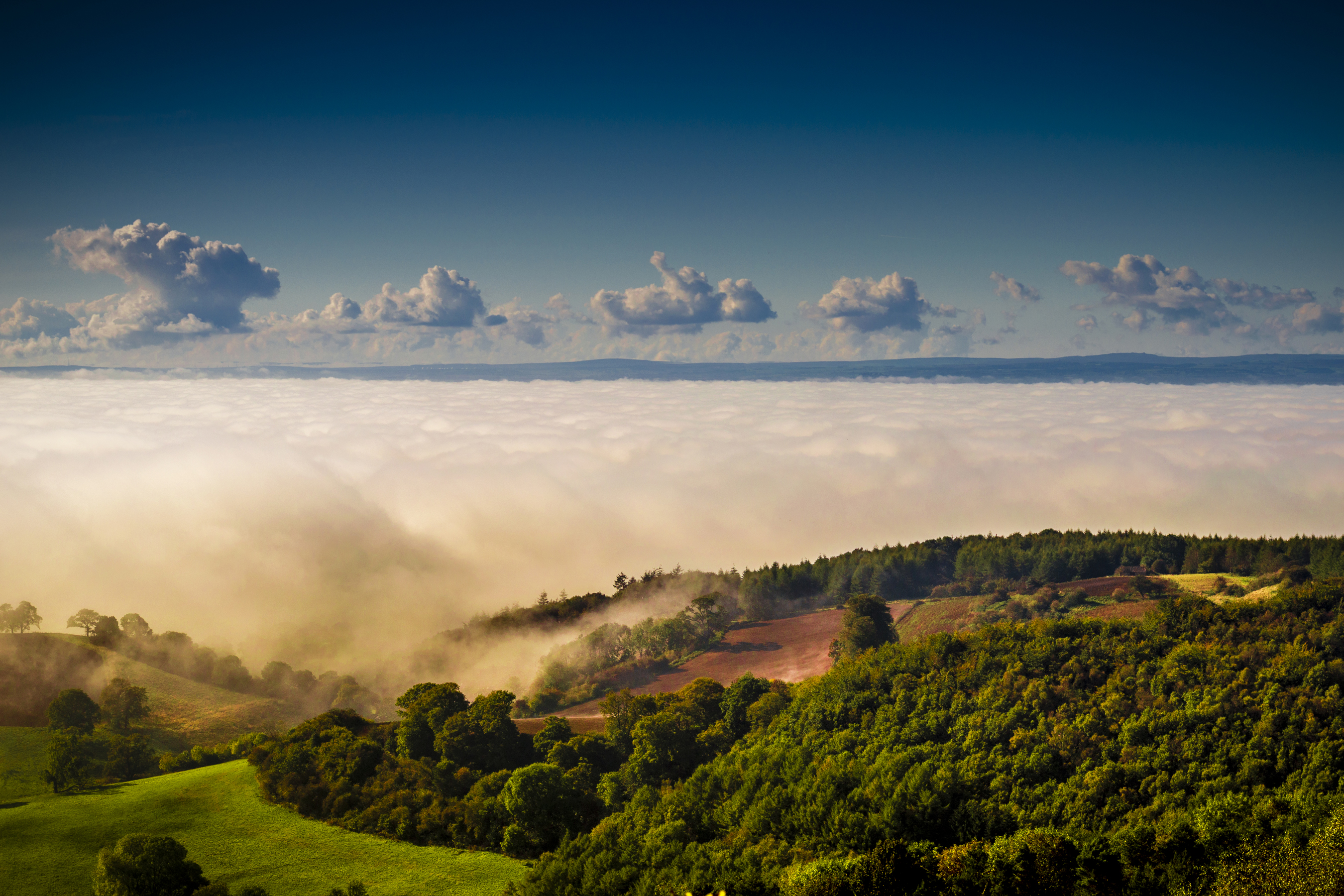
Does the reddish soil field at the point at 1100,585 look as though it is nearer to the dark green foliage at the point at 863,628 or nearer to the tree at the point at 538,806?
the dark green foliage at the point at 863,628

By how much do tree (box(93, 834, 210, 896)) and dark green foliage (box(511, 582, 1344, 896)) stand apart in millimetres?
25913

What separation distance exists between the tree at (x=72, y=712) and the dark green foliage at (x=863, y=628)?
10925 centimetres

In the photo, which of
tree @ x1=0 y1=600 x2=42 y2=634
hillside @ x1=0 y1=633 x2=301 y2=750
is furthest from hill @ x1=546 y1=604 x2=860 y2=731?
tree @ x1=0 y1=600 x2=42 y2=634

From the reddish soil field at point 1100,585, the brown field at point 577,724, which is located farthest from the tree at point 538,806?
the reddish soil field at point 1100,585

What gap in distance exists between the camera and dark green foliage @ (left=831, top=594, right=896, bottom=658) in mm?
123188

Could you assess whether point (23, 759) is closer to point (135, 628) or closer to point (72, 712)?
point (72, 712)

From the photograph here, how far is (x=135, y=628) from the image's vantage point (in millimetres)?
155375

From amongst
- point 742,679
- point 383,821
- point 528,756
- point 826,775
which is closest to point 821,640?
point 742,679

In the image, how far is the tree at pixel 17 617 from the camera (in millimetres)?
149750

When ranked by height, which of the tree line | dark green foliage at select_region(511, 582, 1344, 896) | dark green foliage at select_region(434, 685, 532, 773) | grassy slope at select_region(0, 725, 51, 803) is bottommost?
the tree line

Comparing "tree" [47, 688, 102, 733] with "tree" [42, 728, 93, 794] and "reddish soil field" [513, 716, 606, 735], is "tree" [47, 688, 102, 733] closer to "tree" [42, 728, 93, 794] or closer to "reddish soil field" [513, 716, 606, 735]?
"tree" [42, 728, 93, 794]

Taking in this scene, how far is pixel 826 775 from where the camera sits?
62469mm

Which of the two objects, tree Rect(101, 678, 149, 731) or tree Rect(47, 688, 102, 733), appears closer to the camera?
tree Rect(47, 688, 102, 733)

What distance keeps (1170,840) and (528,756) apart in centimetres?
6009
